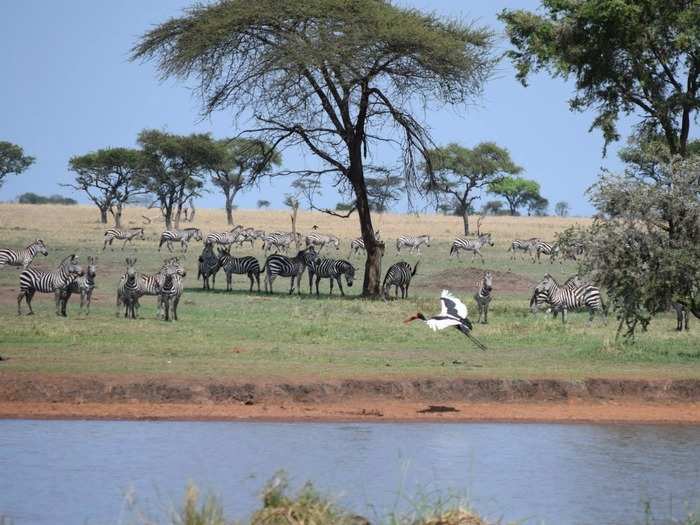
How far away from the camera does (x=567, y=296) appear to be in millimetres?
24938

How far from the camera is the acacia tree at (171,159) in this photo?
65.6m

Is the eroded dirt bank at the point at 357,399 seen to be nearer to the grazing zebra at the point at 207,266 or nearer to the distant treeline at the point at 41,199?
the grazing zebra at the point at 207,266

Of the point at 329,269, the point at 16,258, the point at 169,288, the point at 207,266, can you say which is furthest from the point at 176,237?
the point at 169,288

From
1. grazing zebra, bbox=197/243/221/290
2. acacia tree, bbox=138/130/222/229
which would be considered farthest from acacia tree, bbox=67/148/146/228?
grazing zebra, bbox=197/243/221/290

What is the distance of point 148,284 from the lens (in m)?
22.5

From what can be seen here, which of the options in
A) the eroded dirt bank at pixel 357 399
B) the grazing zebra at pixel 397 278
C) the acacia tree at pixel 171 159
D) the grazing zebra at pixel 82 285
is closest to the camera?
the eroded dirt bank at pixel 357 399

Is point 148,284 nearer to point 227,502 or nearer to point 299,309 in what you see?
point 299,309

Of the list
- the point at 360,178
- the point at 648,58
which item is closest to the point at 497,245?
the point at 360,178

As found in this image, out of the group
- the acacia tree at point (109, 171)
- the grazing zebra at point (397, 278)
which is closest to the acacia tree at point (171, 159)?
the acacia tree at point (109, 171)

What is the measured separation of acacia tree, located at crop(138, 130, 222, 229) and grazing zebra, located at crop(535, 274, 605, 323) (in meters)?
42.1

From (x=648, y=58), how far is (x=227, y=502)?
18.4 metres

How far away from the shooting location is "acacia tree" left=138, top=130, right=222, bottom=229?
65.6m

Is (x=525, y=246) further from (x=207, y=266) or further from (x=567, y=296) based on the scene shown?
(x=567, y=296)

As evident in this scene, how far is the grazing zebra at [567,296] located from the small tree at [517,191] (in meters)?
69.7
